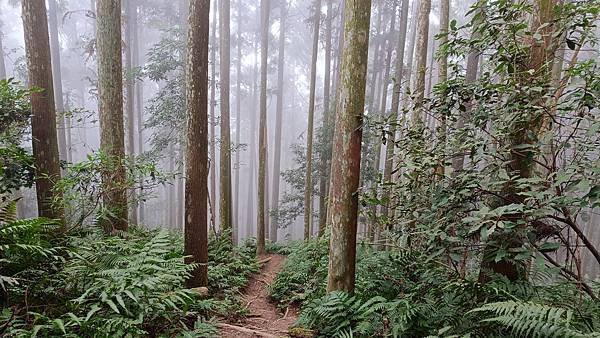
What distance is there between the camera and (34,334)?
2643 millimetres

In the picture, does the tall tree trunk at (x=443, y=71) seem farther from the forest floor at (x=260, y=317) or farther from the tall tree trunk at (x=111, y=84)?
the tall tree trunk at (x=111, y=84)

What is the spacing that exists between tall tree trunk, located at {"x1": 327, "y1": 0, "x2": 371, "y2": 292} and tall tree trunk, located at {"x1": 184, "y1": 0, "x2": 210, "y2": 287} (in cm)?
233

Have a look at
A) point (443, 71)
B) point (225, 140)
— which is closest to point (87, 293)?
point (443, 71)

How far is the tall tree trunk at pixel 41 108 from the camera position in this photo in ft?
18.0

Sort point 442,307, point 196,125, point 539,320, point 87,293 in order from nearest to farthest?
point 539,320, point 87,293, point 442,307, point 196,125

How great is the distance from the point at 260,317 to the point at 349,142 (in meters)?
3.59

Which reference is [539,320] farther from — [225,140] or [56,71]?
[56,71]

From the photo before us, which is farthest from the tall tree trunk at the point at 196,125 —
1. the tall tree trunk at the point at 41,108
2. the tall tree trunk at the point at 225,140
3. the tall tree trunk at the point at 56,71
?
the tall tree trunk at the point at 56,71

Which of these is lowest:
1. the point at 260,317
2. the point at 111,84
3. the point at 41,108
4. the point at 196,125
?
the point at 260,317

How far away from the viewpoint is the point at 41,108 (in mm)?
5617

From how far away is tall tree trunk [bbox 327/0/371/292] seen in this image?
3.97 m

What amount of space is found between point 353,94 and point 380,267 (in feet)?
8.49

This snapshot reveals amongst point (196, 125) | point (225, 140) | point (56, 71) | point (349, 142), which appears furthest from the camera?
point (56, 71)

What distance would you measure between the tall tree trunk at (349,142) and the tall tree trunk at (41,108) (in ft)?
15.3
